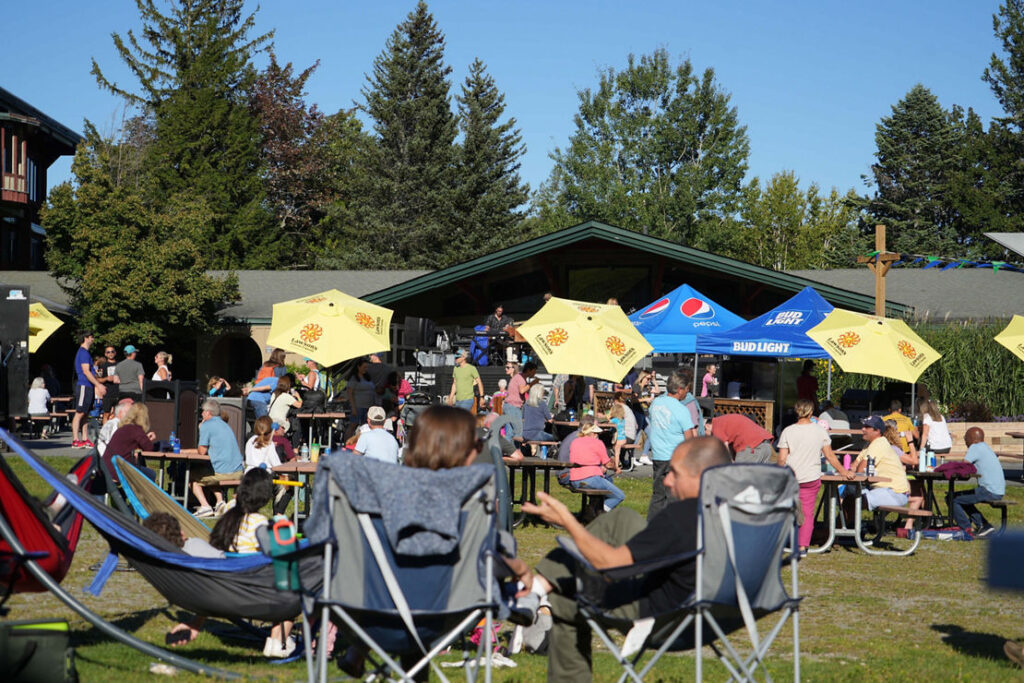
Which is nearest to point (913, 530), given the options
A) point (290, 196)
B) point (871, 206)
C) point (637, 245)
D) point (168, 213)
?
point (637, 245)

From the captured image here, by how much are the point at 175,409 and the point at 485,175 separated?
39788 mm

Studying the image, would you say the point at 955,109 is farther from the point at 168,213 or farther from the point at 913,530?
the point at 913,530

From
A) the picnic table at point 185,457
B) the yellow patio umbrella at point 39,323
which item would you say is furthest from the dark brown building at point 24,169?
the picnic table at point 185,457

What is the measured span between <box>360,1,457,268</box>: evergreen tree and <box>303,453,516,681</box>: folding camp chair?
4570 centimetres

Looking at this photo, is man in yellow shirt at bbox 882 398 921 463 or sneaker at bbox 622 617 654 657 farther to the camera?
man in yellow shirt at bbox 882 398 921 463

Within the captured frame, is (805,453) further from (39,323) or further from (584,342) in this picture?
(39,323)

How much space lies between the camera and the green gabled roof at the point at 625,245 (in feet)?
77.6

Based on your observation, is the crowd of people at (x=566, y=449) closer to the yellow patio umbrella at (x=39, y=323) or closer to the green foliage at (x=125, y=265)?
the yellow patio umbrella at (x=39, y=323)

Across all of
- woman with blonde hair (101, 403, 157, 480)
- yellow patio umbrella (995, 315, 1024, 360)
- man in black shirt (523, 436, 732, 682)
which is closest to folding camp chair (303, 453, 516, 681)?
man in black shirt (523, 436, 732, 682)

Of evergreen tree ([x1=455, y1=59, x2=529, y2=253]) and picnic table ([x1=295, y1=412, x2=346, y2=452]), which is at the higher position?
evergreen tree ([x1=455, y1=59, x2=529, y2=253])

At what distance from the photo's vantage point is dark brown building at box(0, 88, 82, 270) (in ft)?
127

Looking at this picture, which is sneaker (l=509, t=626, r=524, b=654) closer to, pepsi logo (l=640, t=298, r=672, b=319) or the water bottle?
the water bottle

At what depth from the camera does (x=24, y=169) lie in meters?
39.9

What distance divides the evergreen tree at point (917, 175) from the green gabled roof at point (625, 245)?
3019 cm
